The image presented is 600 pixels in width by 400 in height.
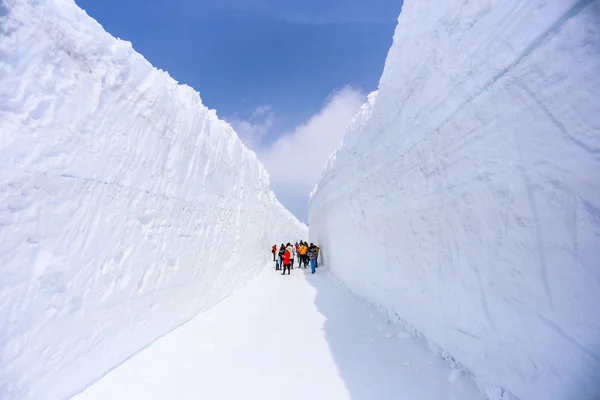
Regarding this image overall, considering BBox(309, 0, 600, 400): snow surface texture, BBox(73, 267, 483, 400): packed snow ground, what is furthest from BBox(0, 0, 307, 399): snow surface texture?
BBox(309, 0, 600, 400): snow surface texture

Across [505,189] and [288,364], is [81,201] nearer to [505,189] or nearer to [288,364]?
[288,364]

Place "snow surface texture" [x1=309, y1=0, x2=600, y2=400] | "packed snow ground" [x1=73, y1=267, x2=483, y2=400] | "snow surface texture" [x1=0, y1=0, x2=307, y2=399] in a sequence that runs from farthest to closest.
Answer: "packed snow ground" [x1=73, y1=267, x2=483, y2=400], "snow surface texture" [x1=0, y1=0, x2=307, y2=399], "snow surface texture" [x1=309, y1=0, x2=600, y2=400]

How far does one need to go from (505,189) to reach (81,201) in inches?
143

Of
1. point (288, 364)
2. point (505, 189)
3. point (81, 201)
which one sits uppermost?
point (81, 201)

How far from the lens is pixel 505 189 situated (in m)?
2.14

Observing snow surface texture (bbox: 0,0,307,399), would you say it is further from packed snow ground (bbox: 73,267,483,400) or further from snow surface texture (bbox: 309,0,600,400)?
snow surface texture (bbox: 309,0,600,400)

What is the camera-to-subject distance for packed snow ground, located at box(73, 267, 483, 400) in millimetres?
2686

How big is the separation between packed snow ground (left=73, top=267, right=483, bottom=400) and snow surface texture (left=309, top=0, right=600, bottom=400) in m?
0.37

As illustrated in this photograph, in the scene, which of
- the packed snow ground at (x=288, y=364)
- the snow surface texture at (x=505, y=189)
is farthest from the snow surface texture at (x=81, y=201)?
the snow surface texture at (x=505, y=189)

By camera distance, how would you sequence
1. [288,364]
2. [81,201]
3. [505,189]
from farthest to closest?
[288,364] → [81,201] → [505,189]

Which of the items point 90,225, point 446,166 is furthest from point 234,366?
point 446,166

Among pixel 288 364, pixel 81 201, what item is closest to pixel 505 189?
pixel 288 364

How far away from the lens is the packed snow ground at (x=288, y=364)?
2.69 metres

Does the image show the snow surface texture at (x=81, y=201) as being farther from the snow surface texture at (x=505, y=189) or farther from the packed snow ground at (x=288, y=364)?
the snow surface texture at (x=505, y=189)
